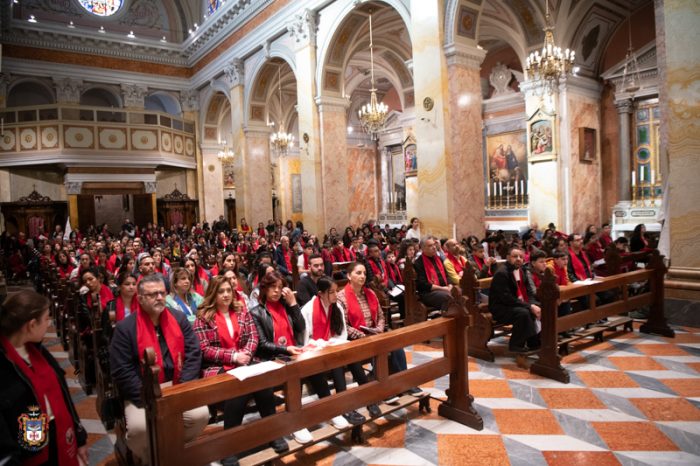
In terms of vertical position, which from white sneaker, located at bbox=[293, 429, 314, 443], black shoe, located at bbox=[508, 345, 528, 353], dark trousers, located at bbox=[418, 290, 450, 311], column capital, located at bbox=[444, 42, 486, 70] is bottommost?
white sneaker, located at bbox=[293, 429, 314, 443]

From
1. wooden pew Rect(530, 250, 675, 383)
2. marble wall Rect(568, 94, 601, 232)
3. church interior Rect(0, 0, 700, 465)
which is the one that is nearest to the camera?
church interior Rect(0, 0, 700, 465)

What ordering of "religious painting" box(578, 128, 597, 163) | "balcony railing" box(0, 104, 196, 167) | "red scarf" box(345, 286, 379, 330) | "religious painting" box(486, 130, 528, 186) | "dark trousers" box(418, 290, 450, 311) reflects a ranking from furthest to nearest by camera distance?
"balcony railing" box(0, 104, 196, 167) → "religious painting" box(486, 130, 528, 186) → "religious painting" box(578, 128, 597, 163) → "dark trousers" box(418, 290, 450, 311) → "red scarf" box(345, 286, 379, 330)

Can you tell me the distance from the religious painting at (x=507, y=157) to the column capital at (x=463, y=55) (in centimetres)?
682

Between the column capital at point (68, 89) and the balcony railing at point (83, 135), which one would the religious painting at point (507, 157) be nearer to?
the balcony railing at point (83, 135)

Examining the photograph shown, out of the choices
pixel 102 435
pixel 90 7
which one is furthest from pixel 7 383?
pixel 90 7

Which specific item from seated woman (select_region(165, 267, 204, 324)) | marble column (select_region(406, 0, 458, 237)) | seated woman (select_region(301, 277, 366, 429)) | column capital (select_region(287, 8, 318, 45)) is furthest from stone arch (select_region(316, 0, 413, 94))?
seated woman (select_region(301, 277, 366, 429))

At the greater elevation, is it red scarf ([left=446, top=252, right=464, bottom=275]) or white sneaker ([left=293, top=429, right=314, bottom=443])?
red scarf ([left=446, top=252, right=464, bottom=275])

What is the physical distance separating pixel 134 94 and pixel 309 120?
12.1 m

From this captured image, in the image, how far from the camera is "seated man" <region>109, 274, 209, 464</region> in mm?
2865

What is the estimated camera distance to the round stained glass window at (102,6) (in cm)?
2091

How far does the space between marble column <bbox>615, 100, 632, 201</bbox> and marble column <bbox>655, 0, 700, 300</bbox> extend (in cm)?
823

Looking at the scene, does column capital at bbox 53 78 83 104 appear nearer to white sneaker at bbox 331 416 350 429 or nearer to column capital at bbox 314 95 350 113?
column capital at bbox 314 95 350 113

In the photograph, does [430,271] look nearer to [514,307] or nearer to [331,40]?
[514,307]

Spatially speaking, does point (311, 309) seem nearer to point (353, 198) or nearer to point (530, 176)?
point (530, 176)
